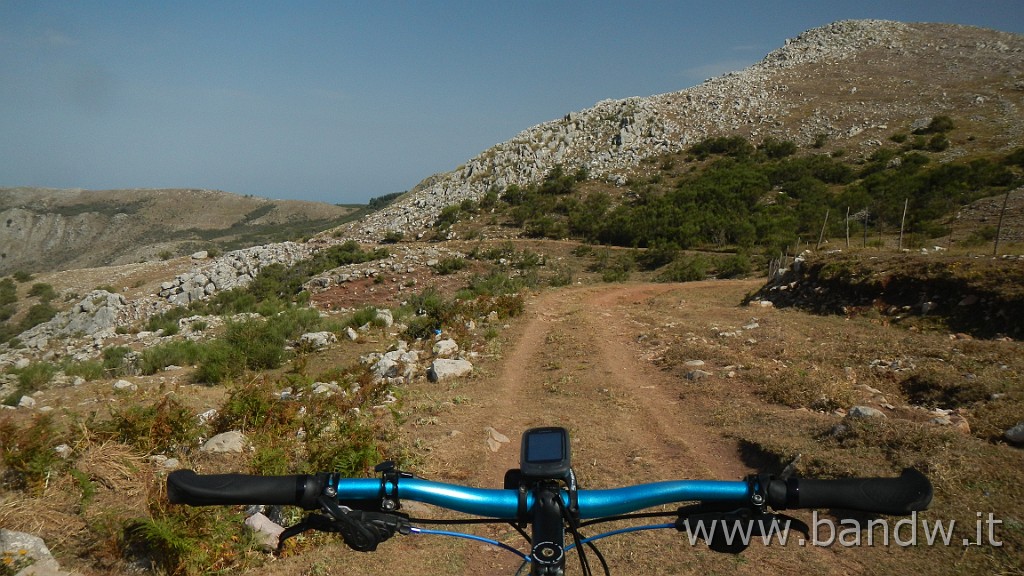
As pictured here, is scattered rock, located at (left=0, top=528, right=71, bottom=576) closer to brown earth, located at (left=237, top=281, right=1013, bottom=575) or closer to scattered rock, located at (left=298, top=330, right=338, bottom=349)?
brown earth, located at (left=237, top=281, right=1013, bottom=575)

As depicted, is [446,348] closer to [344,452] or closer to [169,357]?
[344,452]

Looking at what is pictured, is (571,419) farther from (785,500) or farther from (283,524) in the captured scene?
(785,500)

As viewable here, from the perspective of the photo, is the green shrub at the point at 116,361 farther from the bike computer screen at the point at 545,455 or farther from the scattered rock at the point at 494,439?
the bike computer screen at the point at 545,455

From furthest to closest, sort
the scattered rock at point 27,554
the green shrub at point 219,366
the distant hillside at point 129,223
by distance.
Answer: the distant hillside at point 129,223
the green shrub at point 219,366
the scattered rock at point 27,554

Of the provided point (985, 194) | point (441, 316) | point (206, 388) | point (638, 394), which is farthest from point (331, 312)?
point (985, 194)

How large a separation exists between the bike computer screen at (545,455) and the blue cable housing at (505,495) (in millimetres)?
158

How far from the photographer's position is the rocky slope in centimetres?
4110

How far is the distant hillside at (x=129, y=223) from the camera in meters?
80.8

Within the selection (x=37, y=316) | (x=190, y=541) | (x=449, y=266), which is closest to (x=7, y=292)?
(x=37, y=316)

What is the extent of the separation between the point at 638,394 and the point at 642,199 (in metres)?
30.9

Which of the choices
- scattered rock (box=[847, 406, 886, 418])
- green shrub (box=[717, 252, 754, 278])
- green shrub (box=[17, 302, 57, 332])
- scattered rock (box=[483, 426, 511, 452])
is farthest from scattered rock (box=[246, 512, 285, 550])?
green shrub (box=[17, 302, 57, 332])

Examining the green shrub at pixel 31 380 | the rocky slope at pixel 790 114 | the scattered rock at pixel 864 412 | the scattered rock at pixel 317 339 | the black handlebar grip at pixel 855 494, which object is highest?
the rocky slope at pixel 790 114

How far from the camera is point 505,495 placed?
1.57 meters

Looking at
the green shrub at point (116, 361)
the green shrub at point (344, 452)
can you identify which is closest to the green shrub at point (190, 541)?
the green shrub at point (344, 452)
